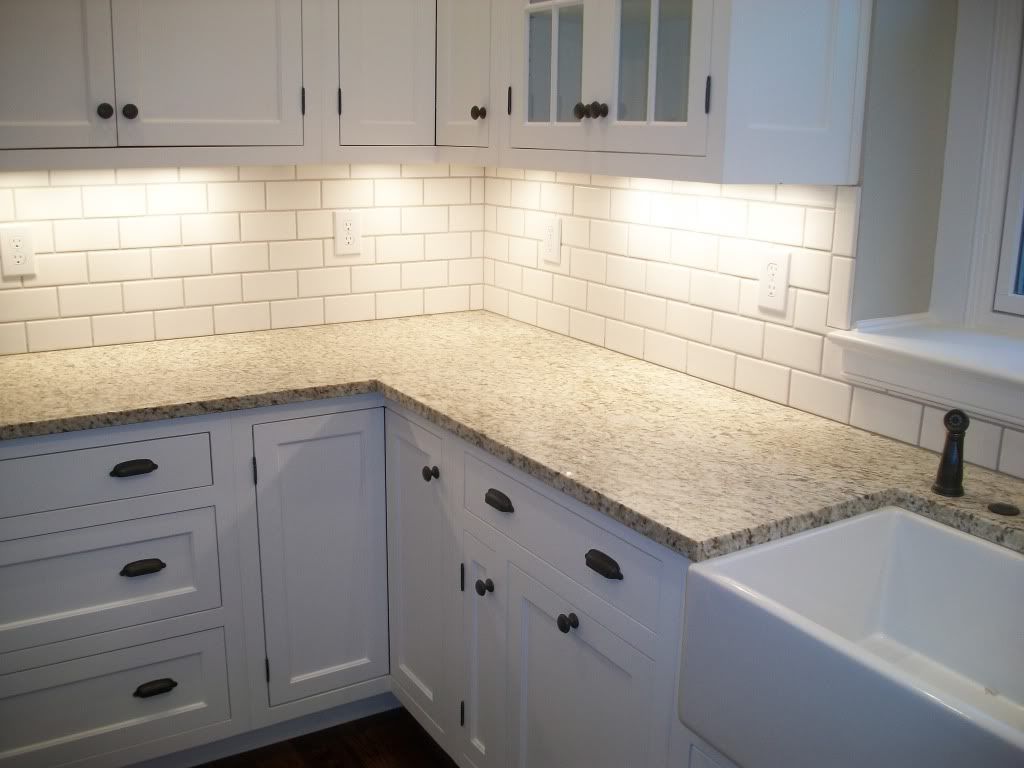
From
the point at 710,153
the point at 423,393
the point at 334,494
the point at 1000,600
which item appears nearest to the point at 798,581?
the point at 1000,600

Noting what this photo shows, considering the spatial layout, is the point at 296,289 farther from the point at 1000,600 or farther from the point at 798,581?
the point at 1000,600

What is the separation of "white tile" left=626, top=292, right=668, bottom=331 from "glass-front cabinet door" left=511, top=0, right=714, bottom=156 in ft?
1.58

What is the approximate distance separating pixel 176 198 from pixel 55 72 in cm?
48

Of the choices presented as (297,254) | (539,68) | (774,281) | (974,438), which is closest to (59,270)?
(297,254)

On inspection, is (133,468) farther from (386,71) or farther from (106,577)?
(386,71)

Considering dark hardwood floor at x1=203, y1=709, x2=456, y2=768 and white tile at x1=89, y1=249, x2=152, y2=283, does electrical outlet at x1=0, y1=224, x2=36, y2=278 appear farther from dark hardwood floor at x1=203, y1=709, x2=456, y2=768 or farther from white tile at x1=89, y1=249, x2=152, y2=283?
dark hardwood floor at x1=203, y1=709, x2=456, y2=768

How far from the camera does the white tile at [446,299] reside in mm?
3129

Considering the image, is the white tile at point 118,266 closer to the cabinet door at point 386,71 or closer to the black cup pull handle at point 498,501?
the cabinet door at point 386,71

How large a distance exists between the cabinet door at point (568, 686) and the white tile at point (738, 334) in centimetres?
74

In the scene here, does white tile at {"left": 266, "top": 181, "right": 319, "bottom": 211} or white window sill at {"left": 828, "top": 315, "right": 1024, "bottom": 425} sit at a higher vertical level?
white tile at {"left": 266, "top": 181, "right": 319, "bottom": 211}

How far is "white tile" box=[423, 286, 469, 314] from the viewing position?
10.3 feet

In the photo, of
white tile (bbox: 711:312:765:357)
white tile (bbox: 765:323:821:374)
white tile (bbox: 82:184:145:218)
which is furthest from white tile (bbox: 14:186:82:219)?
white tile (bbox: 765:323:821:374)

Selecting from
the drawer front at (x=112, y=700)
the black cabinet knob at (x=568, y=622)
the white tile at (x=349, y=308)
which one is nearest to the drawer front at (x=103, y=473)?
the drawer front at (x=112, y=700)

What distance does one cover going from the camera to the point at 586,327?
9.14 feet
